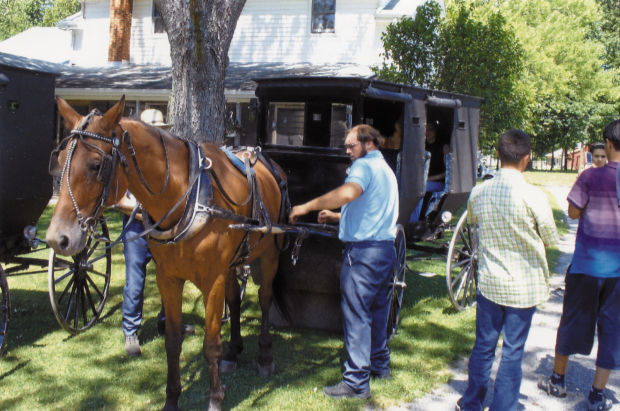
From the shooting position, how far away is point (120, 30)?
20828 millimetres

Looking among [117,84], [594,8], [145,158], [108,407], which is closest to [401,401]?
[108,407]

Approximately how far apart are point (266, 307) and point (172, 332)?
123 cm

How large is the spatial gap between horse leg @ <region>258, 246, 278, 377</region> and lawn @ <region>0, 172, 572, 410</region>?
12 centimetres

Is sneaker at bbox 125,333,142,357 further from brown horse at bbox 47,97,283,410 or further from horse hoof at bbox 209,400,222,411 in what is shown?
horse hoof at bbox 209,400,222,411

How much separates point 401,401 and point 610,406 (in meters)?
1.62

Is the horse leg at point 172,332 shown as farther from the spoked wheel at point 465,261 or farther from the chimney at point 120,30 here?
the chimney at point 120,30

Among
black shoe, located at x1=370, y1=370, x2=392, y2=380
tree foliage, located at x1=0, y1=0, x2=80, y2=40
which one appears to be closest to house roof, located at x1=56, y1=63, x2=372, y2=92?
black shoe, located at x1=370, y1=370, x2=392, y2=380

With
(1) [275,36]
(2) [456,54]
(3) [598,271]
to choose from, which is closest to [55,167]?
(3) [598,271]

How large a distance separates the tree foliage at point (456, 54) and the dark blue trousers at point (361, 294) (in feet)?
31.4

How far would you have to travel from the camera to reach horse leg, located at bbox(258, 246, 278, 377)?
5223 millimetres

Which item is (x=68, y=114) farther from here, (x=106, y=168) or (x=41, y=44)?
(x=41, y=44)

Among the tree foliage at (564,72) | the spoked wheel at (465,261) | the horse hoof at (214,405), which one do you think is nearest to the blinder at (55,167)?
the horse hoof at (214,405)

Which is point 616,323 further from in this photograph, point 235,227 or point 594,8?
point 594,8

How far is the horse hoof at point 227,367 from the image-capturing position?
17.2ft
